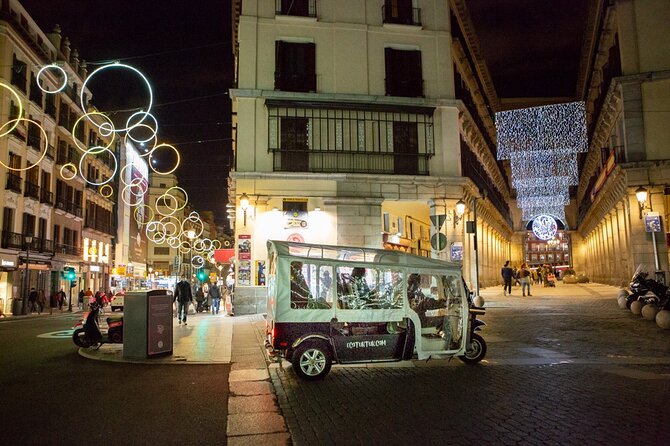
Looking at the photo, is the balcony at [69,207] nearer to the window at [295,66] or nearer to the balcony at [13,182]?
the balcony at [13,182]

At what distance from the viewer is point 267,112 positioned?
2277 centimetres

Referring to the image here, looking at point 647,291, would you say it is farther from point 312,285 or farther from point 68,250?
point 68,250

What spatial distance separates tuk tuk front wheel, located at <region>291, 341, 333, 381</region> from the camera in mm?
8461

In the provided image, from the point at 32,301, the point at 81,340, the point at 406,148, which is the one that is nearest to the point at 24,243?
the point at 32,301

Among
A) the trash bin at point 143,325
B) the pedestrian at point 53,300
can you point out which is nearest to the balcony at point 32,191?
the pedestrian at point 53,300

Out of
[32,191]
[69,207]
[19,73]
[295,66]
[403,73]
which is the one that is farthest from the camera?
[69,207]

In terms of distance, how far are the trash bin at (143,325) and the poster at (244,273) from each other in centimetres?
1084

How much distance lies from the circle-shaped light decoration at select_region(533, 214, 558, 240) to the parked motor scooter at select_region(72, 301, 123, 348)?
1950 inches

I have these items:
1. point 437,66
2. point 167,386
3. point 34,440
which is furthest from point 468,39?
point 34,440

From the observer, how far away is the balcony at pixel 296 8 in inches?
930

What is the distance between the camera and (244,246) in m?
21.8

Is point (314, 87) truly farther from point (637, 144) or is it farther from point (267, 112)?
point (637, 144)

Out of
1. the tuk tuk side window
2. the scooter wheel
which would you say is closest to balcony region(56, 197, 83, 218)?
the scooter wheel

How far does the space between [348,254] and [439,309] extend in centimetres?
198
